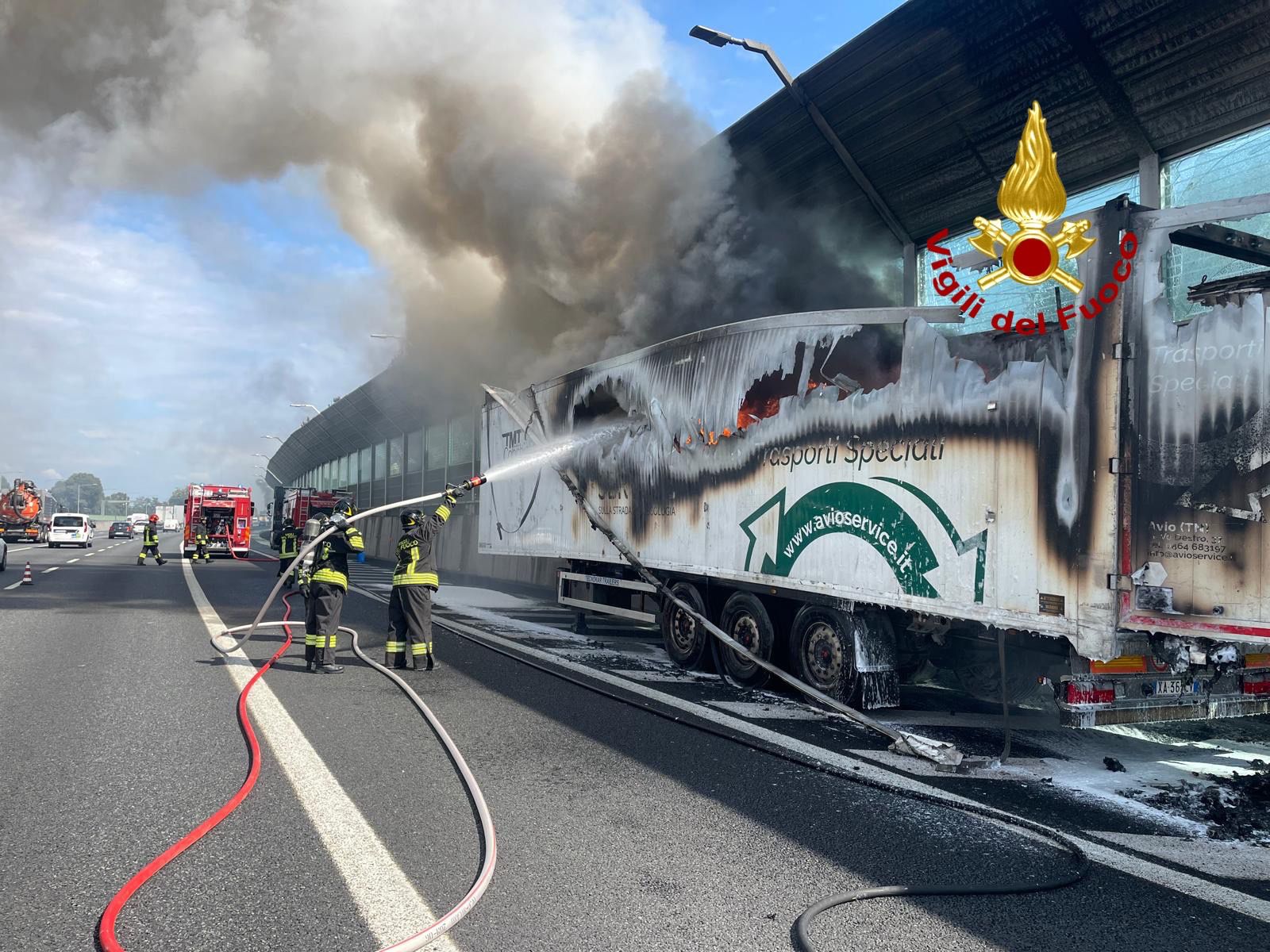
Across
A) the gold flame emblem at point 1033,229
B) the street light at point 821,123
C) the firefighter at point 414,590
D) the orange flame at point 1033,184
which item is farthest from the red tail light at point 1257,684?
the street light at point 821,123

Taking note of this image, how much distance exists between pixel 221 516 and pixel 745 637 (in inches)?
1086

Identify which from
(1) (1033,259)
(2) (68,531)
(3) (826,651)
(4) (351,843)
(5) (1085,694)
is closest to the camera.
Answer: (4) (351,843)

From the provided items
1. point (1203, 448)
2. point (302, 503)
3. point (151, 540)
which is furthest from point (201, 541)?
point (1203, 448)

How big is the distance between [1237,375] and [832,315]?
9.40ft

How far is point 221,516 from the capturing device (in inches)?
1209

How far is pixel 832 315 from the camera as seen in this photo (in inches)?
260

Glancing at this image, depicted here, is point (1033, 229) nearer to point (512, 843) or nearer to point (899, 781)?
point (899, 781)

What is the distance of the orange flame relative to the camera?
273 inches

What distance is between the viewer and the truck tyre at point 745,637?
7.34 meters

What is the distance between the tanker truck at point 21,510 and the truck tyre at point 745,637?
47583mm

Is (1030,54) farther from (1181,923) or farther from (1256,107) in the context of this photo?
(1181,923)

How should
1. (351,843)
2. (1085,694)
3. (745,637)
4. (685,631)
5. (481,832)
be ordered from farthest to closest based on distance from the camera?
(685,631), (745,637), (1085,694), (481,832), (351,843)

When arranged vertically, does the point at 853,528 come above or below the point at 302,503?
below

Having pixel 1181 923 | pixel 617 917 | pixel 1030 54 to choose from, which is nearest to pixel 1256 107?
pixel 1030 54
